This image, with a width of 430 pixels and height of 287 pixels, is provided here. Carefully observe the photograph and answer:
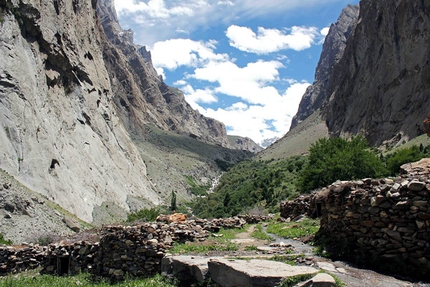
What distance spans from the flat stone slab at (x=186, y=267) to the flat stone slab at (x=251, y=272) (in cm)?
34

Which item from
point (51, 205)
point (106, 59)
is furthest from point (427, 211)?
point (106, 59)

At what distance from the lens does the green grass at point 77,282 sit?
958 cm

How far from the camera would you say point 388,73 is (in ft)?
270

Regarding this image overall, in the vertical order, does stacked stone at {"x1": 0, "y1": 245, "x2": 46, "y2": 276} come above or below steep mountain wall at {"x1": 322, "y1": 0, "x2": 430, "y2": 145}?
below

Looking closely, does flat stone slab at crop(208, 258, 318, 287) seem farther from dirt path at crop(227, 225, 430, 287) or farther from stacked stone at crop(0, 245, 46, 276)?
stacked stone at crop(0, 245, 46, 276)

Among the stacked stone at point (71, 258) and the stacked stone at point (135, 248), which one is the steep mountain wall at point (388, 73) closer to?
the stacked stone at point (135, 248)

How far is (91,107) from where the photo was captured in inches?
2231

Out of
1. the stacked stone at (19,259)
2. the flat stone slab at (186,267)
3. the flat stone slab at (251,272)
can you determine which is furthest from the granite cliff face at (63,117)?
the flat stone slab at (251,272)

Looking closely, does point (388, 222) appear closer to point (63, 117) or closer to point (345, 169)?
point (345, 169)

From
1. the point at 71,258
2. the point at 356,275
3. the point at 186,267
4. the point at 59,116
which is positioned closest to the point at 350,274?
the point at 356,275

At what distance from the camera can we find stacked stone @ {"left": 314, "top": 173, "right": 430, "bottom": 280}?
7.88m

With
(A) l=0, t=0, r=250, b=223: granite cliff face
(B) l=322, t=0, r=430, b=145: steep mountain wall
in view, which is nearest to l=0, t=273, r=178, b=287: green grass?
(A) l=0, t=0, r=250, b=223: granite cliff face

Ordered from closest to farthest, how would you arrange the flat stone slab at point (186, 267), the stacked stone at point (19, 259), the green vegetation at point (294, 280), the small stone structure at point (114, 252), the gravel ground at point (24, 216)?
1. the green vegetation at point (294, 280)
2. the flat stone slab at point (186, 267)
3. the small stone structure at point (114, 252)
4. the stacked stone at point (19, 259)
5. the gravel ground at point (24, 216)

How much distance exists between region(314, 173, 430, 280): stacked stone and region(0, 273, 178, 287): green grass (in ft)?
16.5
